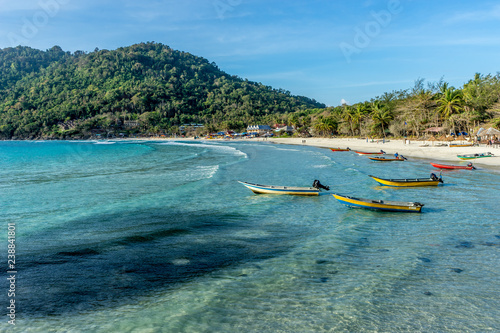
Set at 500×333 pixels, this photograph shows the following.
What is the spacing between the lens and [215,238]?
1231cm

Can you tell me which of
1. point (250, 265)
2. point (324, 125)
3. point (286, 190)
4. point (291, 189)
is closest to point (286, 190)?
point (286, 190)

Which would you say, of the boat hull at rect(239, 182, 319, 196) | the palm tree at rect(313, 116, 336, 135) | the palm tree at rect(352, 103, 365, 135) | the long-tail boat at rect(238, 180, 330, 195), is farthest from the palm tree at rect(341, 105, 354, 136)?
the boat hull at rect(239, 182, 319, 196)

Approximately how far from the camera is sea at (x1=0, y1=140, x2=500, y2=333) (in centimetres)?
695

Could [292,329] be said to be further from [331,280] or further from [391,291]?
[391,291]

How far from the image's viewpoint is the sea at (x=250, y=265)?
6.95 meters

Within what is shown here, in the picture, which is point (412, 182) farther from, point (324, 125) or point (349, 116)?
point (324, 125)

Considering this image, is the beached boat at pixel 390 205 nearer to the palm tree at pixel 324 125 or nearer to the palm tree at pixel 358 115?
the palm tree at pixel 358 115

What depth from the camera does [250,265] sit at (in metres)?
9.72

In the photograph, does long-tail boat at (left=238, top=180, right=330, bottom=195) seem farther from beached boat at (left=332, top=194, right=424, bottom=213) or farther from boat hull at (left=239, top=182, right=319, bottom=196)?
beached boat at (left=332, top=194, right=424, bottom=213)

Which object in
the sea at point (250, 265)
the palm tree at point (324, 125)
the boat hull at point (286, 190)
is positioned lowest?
the sea at point (250, 265)

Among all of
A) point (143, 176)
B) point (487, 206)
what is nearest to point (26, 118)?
point (143, 176)

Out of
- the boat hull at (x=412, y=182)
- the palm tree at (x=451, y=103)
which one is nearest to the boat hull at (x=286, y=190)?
the boat hull at (x=412, y=182)

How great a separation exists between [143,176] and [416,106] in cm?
5941

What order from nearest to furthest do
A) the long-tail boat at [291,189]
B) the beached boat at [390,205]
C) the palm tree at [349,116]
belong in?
the beached boat at [390,205], the long-tail boat at [291,189], the palm tree at [349,116]
